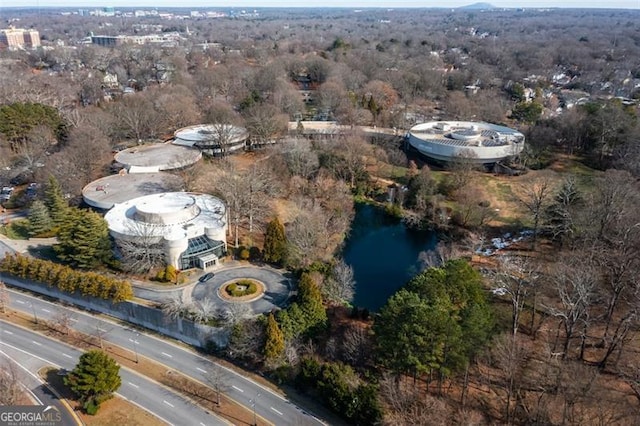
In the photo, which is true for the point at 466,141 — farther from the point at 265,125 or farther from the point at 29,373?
the point at 29,373

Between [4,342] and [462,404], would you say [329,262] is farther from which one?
[4,342]

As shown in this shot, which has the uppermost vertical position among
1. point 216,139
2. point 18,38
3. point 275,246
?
point 18,38

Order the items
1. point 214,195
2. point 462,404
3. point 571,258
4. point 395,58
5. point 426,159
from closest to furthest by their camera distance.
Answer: point 462,404
point 571,258
point 214,195
point 426,159
point 395,58

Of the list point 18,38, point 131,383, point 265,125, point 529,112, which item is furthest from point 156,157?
point 18,38

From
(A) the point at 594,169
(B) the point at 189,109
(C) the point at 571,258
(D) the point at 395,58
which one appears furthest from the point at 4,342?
(D) the point at 395,58

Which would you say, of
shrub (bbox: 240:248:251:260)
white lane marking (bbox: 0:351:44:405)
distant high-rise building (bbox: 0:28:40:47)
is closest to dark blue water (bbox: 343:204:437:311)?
shrub (bbox: 240:248:251:260)

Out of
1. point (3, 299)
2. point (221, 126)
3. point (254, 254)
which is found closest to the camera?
point (3, 299)

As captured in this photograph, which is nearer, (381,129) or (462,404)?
(462,404)
